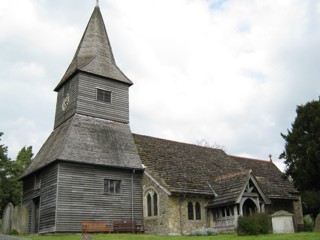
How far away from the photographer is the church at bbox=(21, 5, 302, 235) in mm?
25703

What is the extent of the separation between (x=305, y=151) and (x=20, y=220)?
2054cm

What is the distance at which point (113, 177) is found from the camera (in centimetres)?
2756

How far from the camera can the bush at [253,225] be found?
73.6 ft

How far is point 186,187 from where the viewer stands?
2836 centimetres

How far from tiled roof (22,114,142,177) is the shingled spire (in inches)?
173

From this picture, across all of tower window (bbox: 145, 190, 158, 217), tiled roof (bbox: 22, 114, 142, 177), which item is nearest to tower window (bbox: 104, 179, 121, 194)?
tiled roof (bbox: 22, 114, 142, 177)

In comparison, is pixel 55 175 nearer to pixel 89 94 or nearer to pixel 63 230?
pixel 63 230

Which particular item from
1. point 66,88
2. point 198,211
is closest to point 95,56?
point 66,88

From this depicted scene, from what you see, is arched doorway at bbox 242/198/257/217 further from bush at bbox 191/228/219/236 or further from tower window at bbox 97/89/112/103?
tower window at bbox 97/89/112/103

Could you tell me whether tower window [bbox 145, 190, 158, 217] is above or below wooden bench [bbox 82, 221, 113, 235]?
above

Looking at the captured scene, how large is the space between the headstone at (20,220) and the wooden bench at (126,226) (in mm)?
6160

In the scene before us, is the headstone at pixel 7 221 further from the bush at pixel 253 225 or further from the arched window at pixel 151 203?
the bush at pixel 253 225

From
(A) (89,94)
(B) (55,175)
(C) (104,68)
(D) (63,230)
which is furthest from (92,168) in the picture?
(C) (104,68)

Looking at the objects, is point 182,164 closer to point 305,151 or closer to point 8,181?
point 305,151
